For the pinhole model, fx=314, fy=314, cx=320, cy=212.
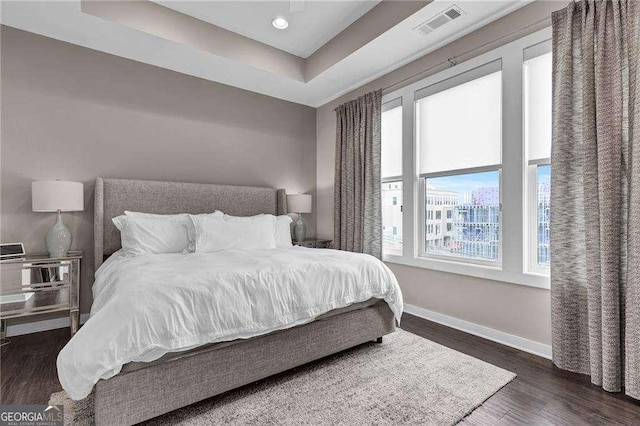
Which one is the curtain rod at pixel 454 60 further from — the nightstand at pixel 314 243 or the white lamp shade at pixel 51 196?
the white lamp shade at pixel 51 196

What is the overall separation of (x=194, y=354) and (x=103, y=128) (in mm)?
2828

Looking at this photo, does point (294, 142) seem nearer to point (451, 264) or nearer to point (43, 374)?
point (451, 264)

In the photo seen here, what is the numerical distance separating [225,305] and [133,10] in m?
2.85

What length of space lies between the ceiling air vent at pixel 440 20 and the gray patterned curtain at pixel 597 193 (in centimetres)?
76

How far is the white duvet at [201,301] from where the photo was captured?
1.44m

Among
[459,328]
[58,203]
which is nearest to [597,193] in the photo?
[459,328]

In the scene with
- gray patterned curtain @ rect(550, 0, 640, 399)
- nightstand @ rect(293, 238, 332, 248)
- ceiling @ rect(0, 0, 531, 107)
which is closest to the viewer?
gray patterned curtain @ rect(550, 0, 640, 399)

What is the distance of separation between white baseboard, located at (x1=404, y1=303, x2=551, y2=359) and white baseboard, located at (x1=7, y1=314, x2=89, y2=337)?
3.53 meters

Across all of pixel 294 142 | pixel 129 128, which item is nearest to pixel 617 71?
pixel 294 142

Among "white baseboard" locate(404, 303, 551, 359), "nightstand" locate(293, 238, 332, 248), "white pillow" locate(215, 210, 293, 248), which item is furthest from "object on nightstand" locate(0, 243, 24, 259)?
"white baseboard" locate(404, 303, 551, 359)

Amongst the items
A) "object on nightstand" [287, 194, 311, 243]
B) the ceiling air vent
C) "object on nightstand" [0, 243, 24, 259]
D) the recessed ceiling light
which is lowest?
"object on nightstand" [0, 243, 24, 259]

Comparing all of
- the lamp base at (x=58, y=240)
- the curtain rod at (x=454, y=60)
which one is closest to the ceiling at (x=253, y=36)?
the curtain rod at (x=454, y=60)

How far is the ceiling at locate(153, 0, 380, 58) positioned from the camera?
119 inches

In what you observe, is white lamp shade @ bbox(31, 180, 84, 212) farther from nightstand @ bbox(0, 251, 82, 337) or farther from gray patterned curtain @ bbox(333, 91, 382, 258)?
gray patterned curtain @ bbox(333, 91, 382, 258)
